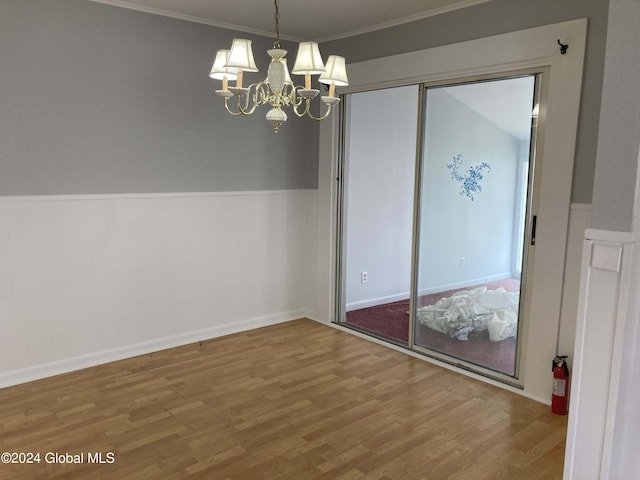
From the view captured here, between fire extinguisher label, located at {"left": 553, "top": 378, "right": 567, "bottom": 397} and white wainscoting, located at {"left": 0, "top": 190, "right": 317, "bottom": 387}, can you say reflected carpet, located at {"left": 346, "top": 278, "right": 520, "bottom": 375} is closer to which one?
fire extinguisher label, located at {"left": 553, "top": 378, "right": 567, "bottom": 397}

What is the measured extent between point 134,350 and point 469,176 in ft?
9.23

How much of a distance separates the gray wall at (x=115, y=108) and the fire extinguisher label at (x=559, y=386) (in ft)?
8.94

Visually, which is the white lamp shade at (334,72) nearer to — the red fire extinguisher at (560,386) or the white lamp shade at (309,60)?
the white lamp shade at (309,60)

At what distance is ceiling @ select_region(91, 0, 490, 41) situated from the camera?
3510 millimetres

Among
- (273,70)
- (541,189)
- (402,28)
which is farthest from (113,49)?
(541,189)

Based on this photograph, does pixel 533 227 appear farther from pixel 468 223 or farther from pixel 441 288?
pixel 441 288

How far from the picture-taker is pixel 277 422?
117 inches

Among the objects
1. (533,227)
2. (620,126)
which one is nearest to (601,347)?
(620,126)

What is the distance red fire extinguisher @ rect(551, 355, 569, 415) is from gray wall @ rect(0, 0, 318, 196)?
8.84 ft

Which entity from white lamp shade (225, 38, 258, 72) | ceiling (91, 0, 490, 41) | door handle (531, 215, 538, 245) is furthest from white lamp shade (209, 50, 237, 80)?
door handle (531, 215, 538, 245)

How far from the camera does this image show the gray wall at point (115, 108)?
3289mm

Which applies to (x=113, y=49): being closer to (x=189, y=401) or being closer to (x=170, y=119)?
(x=170, y=119)

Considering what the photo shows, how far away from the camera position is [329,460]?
261 centimetres

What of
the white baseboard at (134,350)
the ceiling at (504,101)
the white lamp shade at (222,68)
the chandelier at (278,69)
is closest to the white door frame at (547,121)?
the ceiling at (504,101)
